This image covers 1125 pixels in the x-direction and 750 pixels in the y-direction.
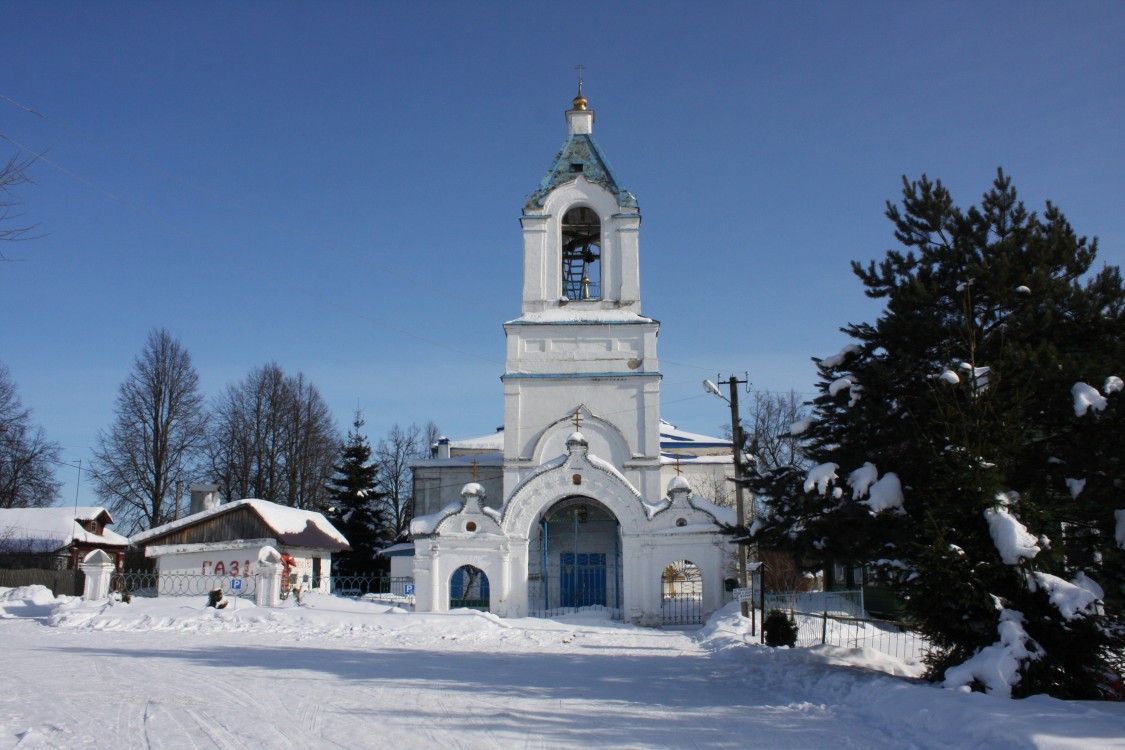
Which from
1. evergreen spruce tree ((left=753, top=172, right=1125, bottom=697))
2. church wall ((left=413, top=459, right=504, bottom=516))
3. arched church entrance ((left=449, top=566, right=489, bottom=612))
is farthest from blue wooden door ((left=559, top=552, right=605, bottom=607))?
evergreen spruce tree ((left=753, top=172, right=1125, bottom=697))

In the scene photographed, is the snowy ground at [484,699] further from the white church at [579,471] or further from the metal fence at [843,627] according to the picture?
the white church at [579,471]

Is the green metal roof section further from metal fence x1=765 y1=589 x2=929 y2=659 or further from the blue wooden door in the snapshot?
metal fence x1=765 y1=589 x2=929 y2=659

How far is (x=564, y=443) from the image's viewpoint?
84.1 feet

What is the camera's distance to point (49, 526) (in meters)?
34.1

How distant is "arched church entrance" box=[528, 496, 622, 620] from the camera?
78.8 ft

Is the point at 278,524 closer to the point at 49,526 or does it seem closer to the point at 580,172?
the point at 49,526

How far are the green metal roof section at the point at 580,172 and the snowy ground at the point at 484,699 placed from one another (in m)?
14.8

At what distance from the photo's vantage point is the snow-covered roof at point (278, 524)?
28.8m

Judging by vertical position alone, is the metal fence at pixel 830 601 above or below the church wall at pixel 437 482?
below

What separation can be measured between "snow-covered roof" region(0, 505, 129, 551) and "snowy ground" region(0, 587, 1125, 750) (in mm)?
18800

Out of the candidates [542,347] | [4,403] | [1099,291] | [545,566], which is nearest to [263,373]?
[4,403]

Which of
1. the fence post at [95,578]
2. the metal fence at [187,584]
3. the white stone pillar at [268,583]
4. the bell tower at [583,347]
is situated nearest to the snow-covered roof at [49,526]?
the metal fence at [187,584]

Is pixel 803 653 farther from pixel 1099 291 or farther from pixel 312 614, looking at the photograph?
pixel 312 614

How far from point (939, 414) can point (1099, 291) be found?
2.60 meters
